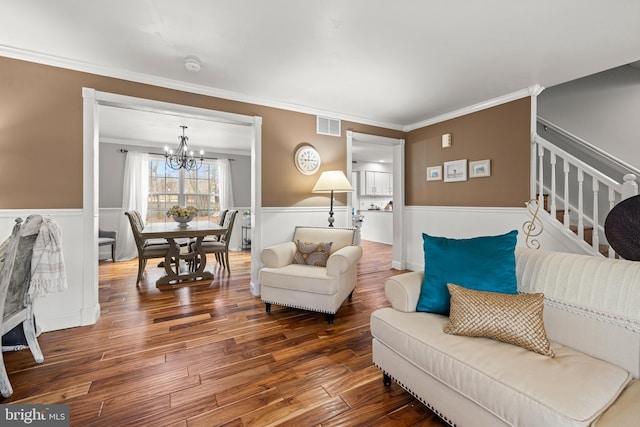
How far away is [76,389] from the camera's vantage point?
1.74 meters

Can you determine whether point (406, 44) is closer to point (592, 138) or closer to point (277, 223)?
point (277, 223)

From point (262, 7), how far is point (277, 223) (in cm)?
234

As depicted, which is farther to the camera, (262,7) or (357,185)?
(357,185)

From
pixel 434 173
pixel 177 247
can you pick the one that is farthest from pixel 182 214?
pixel 434 173

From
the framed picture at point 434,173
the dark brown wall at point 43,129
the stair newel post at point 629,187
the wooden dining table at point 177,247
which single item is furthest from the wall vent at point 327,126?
the stair newel post at point 629,187

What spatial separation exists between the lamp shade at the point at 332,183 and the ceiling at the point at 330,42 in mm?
988

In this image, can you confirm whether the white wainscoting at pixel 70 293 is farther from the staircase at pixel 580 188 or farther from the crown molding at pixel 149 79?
the staircase at pixel 580 188

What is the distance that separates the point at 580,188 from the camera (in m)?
2.79

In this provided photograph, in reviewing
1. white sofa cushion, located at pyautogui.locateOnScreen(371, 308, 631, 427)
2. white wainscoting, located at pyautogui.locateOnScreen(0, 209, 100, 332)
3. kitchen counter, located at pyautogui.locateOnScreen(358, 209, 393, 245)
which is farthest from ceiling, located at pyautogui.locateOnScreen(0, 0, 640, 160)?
kitchen counter, located at pyautogui.locateOnScreen(358, 209, 393, 245)

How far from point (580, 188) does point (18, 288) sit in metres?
4.69

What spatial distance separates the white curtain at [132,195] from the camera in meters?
5.63

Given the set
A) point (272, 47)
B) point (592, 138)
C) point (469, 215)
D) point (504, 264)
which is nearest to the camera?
point (504, 264)

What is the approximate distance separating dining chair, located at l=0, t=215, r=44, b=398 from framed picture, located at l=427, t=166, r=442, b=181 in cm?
442

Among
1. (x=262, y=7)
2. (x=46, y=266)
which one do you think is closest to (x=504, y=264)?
(x=262, y=7)
